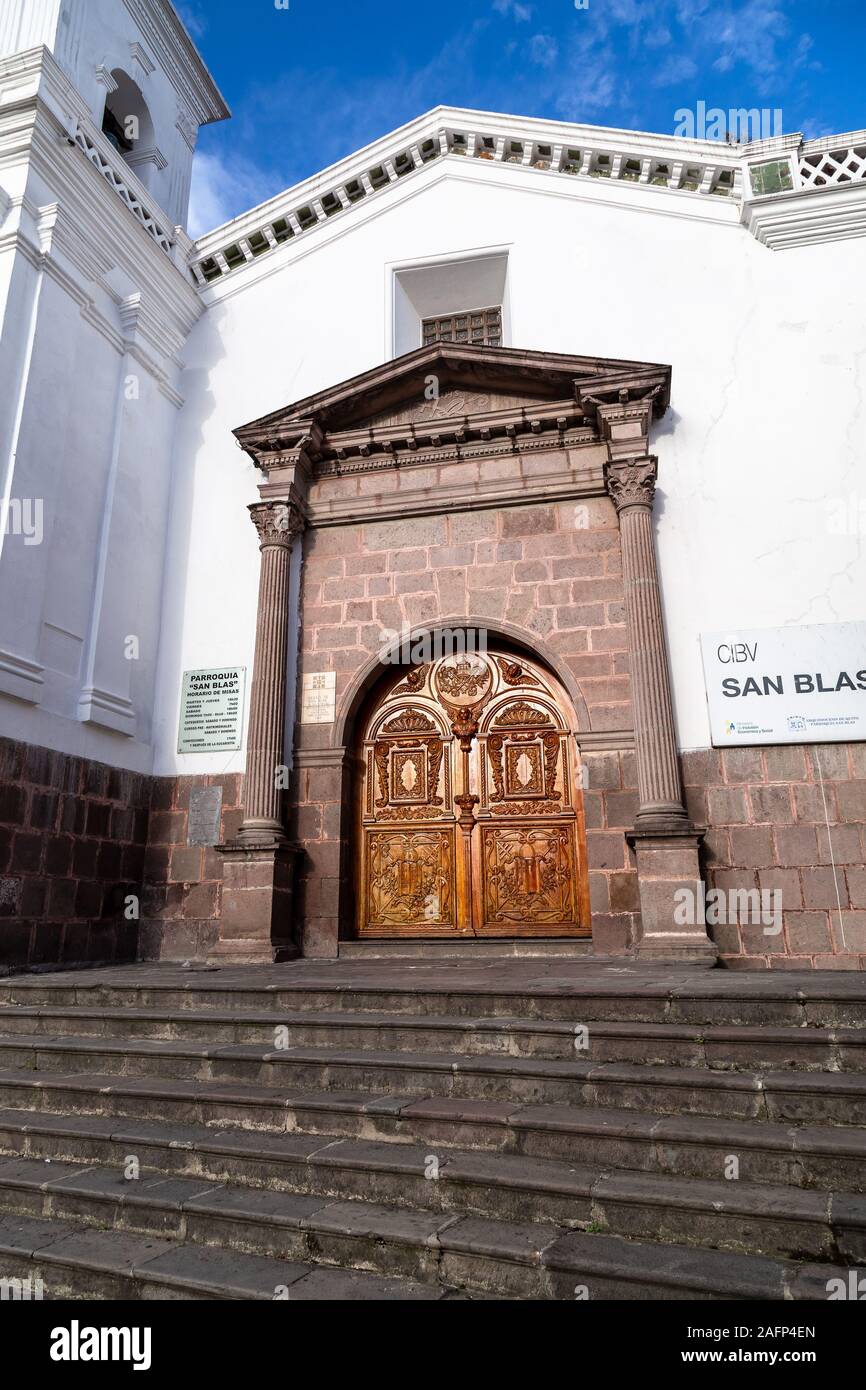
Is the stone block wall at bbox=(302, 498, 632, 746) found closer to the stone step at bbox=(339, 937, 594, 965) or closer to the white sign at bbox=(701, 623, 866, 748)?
the white sign at bbox=(701, 623, 866, 748)

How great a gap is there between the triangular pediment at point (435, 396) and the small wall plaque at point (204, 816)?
139 inches

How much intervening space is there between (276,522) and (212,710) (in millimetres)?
2013

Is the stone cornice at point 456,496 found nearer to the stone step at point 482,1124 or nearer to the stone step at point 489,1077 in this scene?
the stone step at point 489,1077

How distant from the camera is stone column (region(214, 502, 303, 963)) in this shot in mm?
7664

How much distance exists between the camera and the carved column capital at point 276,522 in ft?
29.6

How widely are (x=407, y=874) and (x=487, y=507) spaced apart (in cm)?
369

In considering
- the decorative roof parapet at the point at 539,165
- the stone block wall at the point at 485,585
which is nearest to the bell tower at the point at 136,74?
the decorative roof parapet at the point at 539,165

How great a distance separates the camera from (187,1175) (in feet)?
12.9

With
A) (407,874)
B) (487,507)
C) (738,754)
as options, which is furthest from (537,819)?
(487,507)

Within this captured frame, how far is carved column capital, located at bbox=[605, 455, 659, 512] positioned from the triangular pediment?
2.25ft

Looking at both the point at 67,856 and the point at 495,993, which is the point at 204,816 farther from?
the point at 495,993

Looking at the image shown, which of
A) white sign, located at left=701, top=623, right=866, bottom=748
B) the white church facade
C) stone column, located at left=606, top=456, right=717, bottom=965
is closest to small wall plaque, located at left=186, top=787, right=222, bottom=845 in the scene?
the white church facade

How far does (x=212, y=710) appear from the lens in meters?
9.02

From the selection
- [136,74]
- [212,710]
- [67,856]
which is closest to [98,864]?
[67,856]
